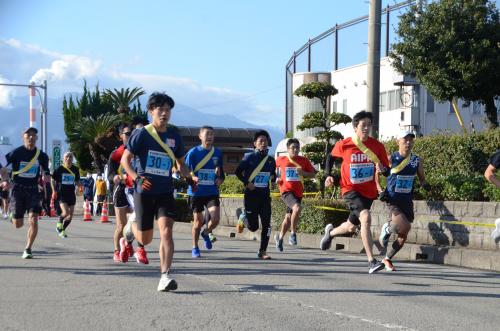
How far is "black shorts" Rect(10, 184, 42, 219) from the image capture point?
37.4ft

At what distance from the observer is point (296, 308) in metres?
6.82

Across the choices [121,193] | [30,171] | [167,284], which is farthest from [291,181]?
[167,284]

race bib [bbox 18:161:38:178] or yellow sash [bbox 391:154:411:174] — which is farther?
race bib [bbox 18:161:38:178]

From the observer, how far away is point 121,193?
35.7ft

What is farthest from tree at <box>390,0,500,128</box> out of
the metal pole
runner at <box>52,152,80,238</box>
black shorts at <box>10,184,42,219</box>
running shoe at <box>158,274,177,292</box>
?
→ running shoe at <box>158,274,177,292</box>

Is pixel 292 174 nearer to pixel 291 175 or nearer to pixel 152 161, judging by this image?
pixel 291 175

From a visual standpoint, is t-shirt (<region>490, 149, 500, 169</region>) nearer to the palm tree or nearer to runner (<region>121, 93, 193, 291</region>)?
runner (<region>121, 93, 193, 291</region>)

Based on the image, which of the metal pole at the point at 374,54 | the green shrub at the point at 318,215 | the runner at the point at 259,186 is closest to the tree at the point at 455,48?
the metal pole at the point at 374,54

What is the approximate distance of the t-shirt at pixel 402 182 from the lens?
1056 centimetres

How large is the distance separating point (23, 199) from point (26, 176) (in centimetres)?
36

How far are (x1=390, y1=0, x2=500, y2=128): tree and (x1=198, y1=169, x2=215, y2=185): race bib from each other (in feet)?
52.0

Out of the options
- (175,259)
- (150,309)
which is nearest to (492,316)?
(150,309)

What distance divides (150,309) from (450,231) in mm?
7272

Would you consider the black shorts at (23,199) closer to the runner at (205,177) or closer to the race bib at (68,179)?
the runner at (205,177)
